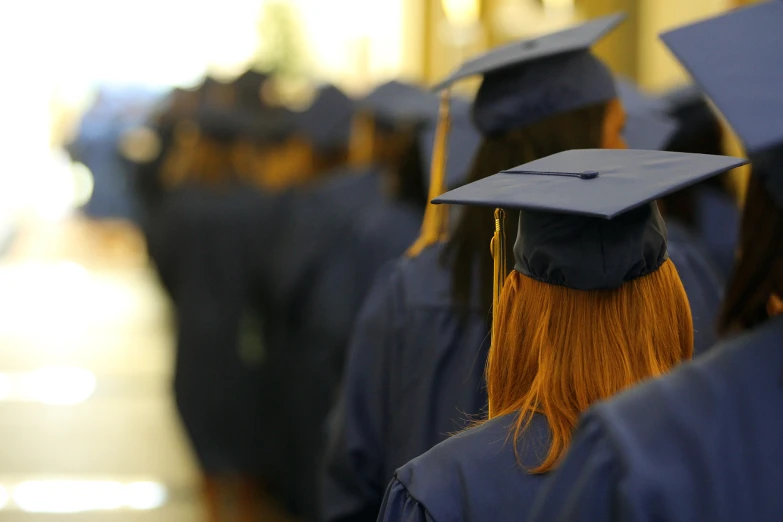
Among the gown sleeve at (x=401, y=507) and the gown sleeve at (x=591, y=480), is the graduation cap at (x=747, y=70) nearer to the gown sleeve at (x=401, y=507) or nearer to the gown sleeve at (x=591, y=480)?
the gown sleeve at (x=591, y=480)

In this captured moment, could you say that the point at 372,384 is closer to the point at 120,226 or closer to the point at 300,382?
the point at 300,382

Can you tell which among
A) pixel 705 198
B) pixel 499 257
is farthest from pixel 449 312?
pixel 705 198

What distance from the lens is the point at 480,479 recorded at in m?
1.29

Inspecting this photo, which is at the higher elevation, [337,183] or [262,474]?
[337,183]

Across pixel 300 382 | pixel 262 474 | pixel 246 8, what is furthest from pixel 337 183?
pixel 246 8

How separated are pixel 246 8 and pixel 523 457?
1569 centimetres

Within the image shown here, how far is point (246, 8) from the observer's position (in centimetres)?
1633

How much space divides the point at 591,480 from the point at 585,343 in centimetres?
29

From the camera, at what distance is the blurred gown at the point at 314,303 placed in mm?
4227

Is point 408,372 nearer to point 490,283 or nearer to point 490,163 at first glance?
point 490,283

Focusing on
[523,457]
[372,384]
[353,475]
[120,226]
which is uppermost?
[523,457]

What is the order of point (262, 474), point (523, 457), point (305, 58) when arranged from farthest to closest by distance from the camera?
point (305, 58)
point (262, 474)
point (523, 457)

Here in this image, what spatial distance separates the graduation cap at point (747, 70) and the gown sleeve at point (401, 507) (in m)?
0.54

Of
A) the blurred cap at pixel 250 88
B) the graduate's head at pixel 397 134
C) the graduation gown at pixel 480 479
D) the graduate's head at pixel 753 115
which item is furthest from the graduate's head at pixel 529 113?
the blurred cap at pixel 250 88
